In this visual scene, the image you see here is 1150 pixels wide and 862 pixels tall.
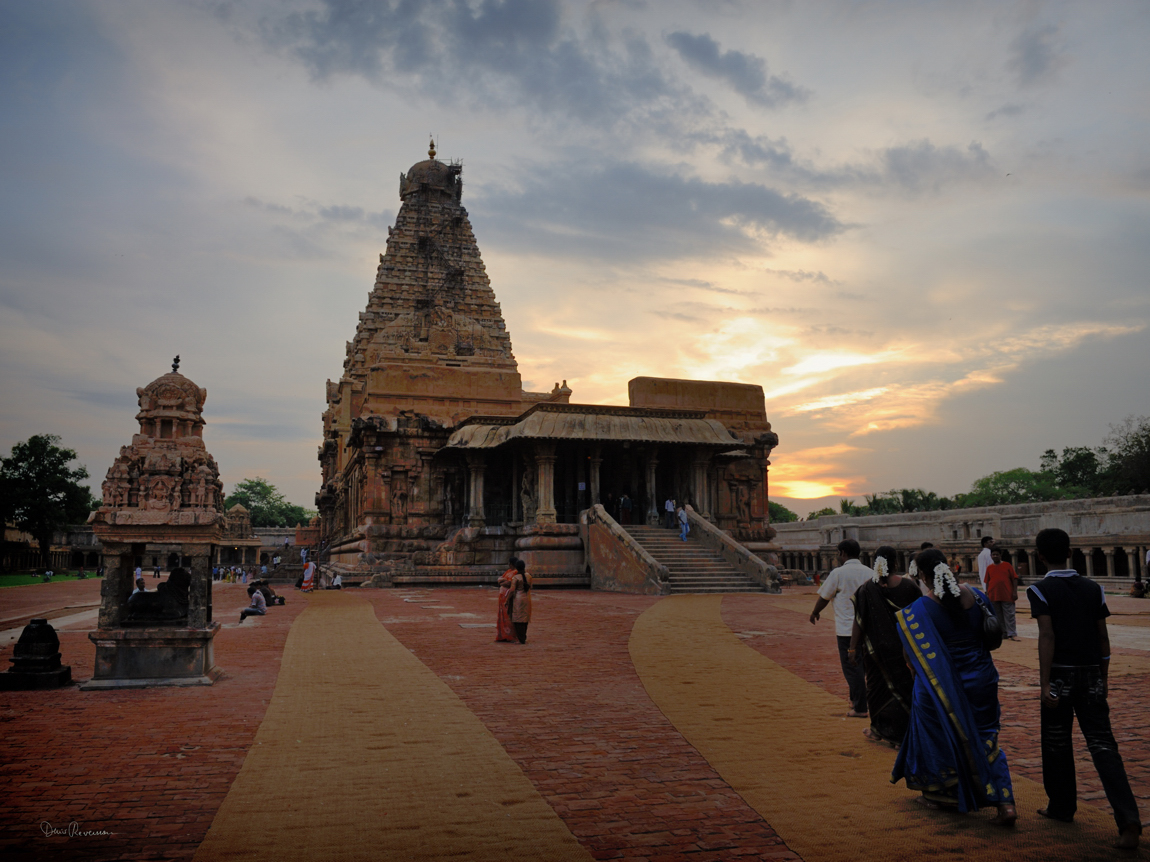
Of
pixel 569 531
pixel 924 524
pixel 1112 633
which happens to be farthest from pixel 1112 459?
pixel 1112 633

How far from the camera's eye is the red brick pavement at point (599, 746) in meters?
4.71

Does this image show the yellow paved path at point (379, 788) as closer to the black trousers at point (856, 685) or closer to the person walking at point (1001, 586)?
the black trousers at point (856, 685)

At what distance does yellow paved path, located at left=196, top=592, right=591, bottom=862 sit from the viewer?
14.9 ft

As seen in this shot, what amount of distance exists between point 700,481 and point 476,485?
8.29m

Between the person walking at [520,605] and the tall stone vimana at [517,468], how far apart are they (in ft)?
38.8

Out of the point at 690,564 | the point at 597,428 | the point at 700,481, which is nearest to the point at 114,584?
the point at 690,564

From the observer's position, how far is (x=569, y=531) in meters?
28.1

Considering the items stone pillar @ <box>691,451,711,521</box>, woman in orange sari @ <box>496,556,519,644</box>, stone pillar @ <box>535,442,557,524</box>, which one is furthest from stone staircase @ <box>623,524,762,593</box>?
woman in orange sari @ <box>496,556,519,644</box>

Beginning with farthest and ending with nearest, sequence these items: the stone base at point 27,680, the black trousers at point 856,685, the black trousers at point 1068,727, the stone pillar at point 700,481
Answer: the stone pillar at point 700,481
the stone base at point 27,680
the black trousers at point 856,685
the black trousers at point 1068,727

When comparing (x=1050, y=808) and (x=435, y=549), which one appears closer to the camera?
(x=1050, y=808)

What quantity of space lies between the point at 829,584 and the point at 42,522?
6345 cm

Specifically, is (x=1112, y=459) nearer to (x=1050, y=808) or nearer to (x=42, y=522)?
(x=1050, y=808)

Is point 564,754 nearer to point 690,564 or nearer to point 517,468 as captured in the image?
point 690,564

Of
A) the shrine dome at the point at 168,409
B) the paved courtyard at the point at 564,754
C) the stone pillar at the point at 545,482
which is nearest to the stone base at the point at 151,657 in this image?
the paved courtyard at the point at 564,754
